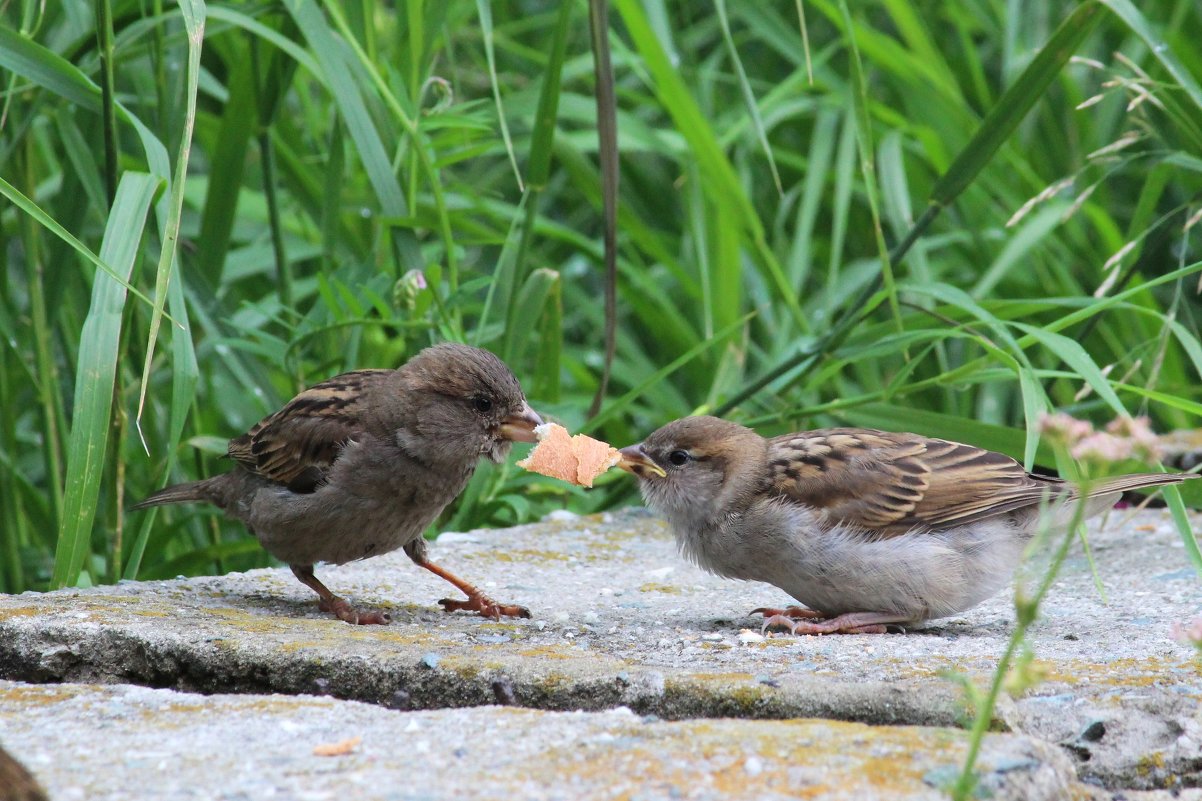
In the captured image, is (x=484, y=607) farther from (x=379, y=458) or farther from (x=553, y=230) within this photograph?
(x=553, y=230)

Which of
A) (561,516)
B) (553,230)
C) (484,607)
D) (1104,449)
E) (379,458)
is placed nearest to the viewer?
(1104,449)

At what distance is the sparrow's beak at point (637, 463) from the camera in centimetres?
393

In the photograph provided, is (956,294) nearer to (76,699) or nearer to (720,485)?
(720,485)

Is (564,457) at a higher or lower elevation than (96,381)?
lower

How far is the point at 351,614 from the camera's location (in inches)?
133

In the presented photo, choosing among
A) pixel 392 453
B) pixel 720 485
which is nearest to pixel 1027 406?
pixel 720 485

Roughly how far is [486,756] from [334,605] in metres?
1.56

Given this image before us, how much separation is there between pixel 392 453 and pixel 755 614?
3.34 feet

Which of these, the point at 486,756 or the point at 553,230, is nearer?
the point at 486,756

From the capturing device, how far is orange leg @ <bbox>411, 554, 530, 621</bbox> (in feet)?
11.4

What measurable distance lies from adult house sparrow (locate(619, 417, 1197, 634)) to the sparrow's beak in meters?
0.03

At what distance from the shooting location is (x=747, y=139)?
5.59 metres

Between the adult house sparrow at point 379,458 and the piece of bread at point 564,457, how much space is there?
41 mm

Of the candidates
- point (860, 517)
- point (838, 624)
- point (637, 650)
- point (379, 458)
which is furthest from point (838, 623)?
point (379, 458)
